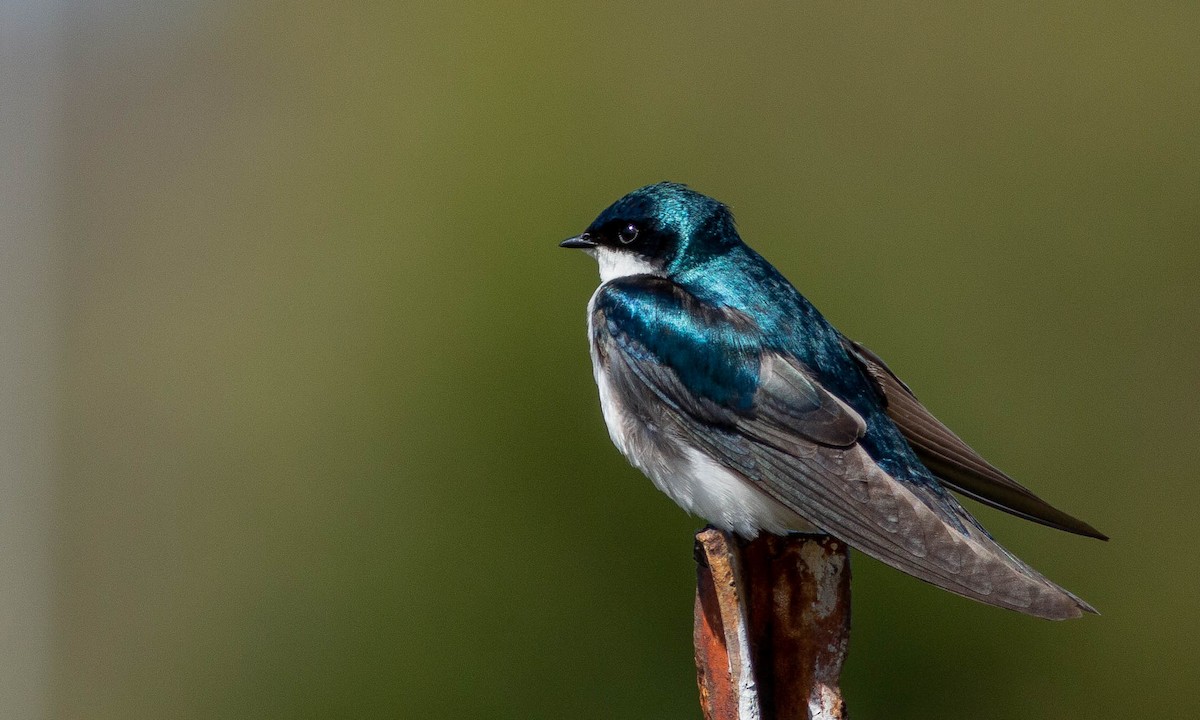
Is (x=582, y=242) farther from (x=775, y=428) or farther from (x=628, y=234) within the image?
(x=775, y=428)

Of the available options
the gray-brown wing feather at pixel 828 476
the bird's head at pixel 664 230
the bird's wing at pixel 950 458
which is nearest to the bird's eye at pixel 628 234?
the bird's head at pixel 664 230

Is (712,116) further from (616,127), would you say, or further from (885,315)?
(885,315)

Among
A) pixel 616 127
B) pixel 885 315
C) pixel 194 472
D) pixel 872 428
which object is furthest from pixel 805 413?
pixel 194 472

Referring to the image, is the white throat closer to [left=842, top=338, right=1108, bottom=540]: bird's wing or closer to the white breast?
the white breast

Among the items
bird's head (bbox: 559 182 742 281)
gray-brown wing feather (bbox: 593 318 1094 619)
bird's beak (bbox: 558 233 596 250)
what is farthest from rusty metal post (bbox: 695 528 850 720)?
bird's beak (bbox: 558 233 596 250)

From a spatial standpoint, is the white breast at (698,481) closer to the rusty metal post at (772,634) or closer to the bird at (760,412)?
the bird at (760,412)

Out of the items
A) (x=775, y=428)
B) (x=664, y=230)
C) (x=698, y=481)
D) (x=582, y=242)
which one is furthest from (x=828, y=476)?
(x=582, y=242)
